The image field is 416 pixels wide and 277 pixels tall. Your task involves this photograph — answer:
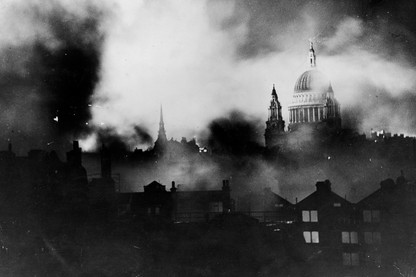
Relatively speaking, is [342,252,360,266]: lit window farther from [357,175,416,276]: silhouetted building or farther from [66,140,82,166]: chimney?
[66,140,82,166]: chimney

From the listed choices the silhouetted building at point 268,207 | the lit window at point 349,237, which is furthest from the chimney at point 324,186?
the silhouetted building at point 268,207

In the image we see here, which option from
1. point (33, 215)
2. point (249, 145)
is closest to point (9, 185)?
point (33, 215)

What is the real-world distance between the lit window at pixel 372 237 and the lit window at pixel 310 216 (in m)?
4.34

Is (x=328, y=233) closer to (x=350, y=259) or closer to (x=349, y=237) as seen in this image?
(x=349, y=237)

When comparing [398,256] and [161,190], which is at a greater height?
[161,190]

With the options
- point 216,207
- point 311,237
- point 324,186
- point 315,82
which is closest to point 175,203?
point 216,207

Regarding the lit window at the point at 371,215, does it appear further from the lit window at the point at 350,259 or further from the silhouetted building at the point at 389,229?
the lit window at the point at 350,259

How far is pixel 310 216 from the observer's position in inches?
1839

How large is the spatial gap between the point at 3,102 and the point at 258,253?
24.8 metres

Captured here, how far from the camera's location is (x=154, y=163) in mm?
76750

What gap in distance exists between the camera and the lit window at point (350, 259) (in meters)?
44.2

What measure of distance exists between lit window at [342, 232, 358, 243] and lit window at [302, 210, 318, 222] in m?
2.71

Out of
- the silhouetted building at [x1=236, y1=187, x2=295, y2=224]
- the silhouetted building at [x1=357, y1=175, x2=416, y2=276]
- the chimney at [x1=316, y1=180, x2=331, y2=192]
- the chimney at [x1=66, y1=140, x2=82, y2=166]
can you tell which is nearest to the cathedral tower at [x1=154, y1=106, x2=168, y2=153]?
the silhouetted building at [x1=236, y1=187, x2=295, y2=224]

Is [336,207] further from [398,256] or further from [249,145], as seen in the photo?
[249,145]
